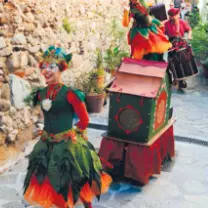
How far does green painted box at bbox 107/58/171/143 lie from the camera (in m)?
4.12

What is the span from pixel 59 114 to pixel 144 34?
1505 millimetres

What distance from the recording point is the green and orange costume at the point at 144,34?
4191 millimetres

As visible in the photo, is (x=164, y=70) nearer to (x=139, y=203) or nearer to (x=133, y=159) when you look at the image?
(x=133, y=159)

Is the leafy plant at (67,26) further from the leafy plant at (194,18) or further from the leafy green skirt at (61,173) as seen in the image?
the leafy plant at (194,18)

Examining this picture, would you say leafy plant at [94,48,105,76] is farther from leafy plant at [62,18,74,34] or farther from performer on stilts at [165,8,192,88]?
performer on stilts at [165,8,192,88]

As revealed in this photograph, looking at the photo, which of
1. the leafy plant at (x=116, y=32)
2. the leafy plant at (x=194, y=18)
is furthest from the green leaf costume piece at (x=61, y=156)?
the leafy plant at (x=194, y=18)

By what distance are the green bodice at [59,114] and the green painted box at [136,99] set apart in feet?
3.39

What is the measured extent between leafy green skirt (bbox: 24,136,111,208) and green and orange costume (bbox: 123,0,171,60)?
141cm

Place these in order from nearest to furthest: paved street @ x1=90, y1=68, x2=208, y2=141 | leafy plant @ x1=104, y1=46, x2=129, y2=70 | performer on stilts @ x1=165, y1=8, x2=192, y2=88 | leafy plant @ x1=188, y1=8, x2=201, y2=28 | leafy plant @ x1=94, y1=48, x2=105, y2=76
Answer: paved street @ x1=90, y1=68, x2=208, y2=141 < leafy plant @ x1=94, y1=48, x2=105, y2=76 < leafy plant @ x1=104, y1=46, x2=129, y2=70 < performer on stilts @ x1=165, y1=8, x2=192, y2=88 < leafy plant @ x1=188, y1=8, x2=201, y2=28

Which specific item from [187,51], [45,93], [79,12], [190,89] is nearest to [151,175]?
[45,93]

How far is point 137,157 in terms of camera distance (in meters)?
4.27

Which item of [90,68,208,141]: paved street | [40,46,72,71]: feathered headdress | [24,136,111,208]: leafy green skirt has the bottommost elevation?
[90,68,208,141]: paved street

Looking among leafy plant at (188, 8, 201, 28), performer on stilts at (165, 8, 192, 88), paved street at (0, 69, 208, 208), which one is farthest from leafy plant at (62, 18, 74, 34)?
leafy plant at (188, 8, 201, 28)

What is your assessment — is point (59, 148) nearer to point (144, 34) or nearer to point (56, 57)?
point (56, 57)
